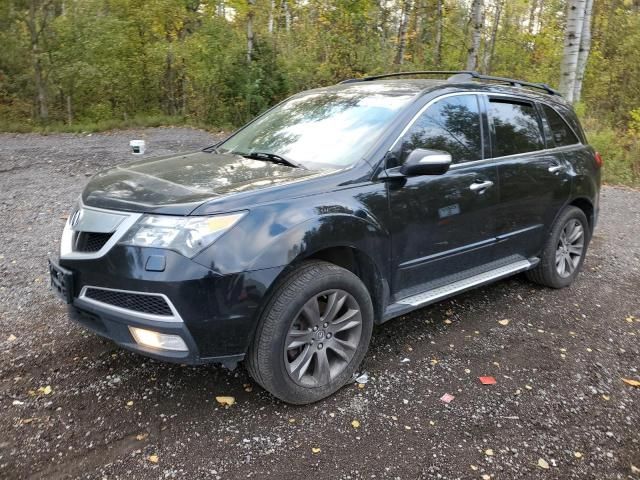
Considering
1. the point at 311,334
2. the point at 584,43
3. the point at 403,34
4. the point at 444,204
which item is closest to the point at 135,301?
the point at 311,334

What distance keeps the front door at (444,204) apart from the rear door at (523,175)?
0.51ft

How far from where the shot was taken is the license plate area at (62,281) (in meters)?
2.87

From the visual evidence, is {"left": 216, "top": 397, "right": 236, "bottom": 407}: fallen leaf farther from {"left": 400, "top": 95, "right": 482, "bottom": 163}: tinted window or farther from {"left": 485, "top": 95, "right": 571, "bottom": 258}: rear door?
{"left": 485, "top": 95, "right": 571, "bottom": 258}: rear door

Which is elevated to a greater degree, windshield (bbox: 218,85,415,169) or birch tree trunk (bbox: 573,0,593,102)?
birch tree trunk (bbox: 573,0,593,102)

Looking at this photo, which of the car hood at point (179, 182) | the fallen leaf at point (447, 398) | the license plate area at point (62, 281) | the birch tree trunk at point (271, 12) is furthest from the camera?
the birch tree trunk at point (271, 12)

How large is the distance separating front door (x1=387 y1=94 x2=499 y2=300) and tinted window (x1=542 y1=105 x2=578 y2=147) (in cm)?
Answer: 109

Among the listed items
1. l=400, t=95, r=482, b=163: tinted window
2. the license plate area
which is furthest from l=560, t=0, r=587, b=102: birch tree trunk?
the license plate area

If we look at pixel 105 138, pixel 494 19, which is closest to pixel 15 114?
pixel 105 138

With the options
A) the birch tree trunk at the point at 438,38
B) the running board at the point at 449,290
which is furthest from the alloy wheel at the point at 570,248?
the birch tree trunk at the point at 438,38

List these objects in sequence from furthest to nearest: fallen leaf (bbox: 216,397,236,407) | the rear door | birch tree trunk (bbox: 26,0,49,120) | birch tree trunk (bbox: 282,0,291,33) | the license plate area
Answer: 1. birch tree trunk (bbox: 282,0,291,33)
2. birch tree trunk (bbox: 26,0,49,120)
3. the rear door
4. fallen leaf (bbox: 216,397,236,407)
5. the license plate area

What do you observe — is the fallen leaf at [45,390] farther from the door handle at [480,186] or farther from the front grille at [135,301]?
the door handle at [480,186]

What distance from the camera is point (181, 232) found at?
2613 mm

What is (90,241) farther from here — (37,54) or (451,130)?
(37,54)

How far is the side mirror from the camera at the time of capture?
324cm
